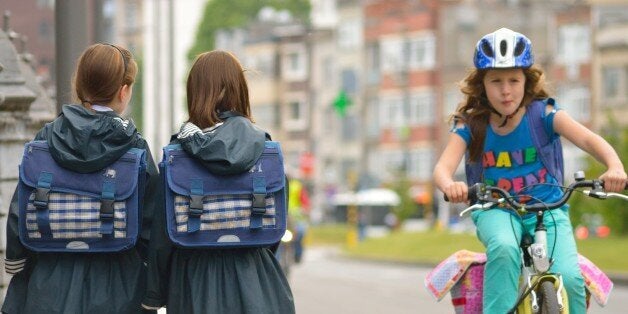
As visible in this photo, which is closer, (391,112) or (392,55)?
(392,55)

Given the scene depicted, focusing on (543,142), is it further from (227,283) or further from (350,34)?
(350,34)

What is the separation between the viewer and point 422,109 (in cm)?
8775

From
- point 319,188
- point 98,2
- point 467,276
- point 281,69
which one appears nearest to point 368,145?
point 319,188

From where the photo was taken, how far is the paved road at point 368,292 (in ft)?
60.2

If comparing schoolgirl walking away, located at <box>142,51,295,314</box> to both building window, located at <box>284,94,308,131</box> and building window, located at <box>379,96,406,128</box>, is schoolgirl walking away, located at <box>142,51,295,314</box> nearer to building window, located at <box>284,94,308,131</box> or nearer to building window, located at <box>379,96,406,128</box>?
building window, located at <box>379,96,406,128</box>

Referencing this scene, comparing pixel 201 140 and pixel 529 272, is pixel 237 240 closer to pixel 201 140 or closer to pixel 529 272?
pixel 201 140

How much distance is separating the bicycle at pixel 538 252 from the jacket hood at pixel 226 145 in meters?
1.23

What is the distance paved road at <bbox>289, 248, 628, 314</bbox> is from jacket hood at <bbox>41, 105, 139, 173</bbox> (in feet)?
36.5

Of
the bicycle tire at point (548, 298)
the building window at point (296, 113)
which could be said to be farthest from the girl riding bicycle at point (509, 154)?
the building window at point (296, 113)

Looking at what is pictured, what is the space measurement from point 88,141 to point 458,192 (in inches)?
64.8

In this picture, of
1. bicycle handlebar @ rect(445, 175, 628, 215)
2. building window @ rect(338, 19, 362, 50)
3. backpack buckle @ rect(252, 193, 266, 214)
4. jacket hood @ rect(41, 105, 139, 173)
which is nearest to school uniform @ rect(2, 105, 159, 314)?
jacket hood @ rect(41, 105, 139, 173)

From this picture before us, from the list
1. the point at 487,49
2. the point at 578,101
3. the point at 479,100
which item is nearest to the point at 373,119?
the point at 578,101

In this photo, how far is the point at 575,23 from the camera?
80.2 m

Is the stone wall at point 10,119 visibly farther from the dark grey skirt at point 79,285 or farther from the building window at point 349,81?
the building window at point 349,81
